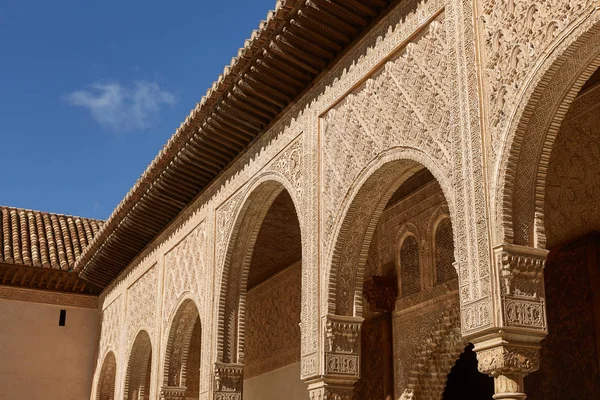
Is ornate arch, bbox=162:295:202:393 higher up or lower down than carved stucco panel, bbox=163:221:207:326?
lower down

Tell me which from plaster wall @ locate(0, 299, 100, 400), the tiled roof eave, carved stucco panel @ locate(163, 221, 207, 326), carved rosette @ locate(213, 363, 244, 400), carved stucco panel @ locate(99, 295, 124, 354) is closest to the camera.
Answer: the tiled roof eave

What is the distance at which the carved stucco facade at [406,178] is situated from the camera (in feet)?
16.3

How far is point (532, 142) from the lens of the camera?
5.09 metres

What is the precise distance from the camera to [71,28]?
24.0 meters

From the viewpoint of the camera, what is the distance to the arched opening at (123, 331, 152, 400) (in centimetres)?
1280

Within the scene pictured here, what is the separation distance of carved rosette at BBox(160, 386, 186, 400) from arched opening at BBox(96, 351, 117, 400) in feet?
13.3

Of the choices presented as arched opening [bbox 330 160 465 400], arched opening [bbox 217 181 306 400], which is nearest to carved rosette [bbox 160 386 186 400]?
arched opening [bbox 217 181 306 400]

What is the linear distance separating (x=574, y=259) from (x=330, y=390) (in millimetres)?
2342

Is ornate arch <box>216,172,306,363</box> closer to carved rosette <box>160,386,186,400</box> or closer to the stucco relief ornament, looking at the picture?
carved rosette <box>160,386,186,400</box>

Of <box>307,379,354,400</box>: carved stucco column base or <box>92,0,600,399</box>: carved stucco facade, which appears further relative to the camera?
<box>307,379,354,400</box>: carved stucco column base

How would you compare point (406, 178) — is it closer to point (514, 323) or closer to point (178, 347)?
point (514, 323)

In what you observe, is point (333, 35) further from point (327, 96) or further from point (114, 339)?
point (114, 339)

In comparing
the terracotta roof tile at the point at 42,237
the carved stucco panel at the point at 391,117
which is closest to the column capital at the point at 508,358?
the carved stucco panel at the point at 391,117

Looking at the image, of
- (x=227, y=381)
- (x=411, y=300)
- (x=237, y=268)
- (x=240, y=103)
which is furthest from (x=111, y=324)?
(x=411, y=300)
